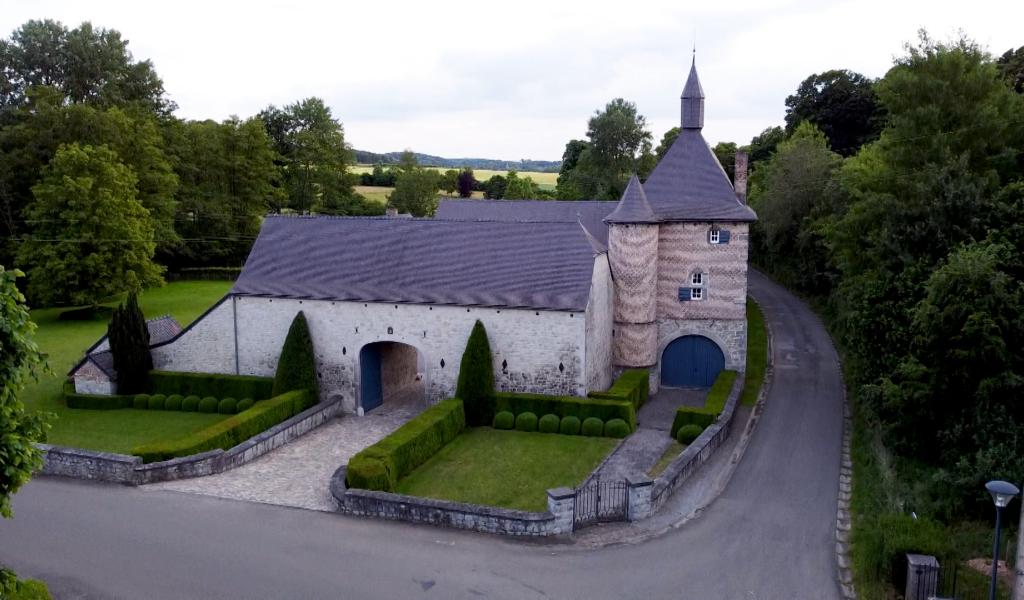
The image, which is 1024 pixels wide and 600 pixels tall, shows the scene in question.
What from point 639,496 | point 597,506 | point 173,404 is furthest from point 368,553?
point 173,404

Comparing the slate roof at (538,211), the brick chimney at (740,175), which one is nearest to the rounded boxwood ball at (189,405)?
the slate roof at (538,211)

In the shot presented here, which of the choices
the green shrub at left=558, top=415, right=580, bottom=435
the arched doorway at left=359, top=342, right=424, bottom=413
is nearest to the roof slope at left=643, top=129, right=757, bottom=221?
the green shrub at left=558, top=415, right=580, bottom=435

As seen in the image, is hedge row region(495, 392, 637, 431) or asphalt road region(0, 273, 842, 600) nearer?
asphalt road region(0, 273, 842, 600)

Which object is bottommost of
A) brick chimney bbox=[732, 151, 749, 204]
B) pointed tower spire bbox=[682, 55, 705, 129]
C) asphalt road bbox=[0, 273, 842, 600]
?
asphalt road bbox=[0, 273, 842, 600]

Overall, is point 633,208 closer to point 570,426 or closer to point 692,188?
point 692,188

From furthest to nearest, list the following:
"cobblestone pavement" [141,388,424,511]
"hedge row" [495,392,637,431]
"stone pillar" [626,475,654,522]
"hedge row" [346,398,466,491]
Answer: "hedge row" [495,392,637,431] < "cobblestone pavement" [141,388,424,511] < "hedge row" [346,398,466,491] < "stone pillar" [626,475,654,522]

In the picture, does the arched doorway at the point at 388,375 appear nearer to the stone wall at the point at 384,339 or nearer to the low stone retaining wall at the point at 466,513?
the stone wall at the point at 384,339

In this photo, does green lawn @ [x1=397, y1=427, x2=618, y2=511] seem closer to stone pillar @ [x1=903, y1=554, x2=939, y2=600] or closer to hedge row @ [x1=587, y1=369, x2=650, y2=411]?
hedge row @ [x1=587, y1=369, x2=650, y2=411]

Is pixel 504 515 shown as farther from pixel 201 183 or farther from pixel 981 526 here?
pixel 201 183
